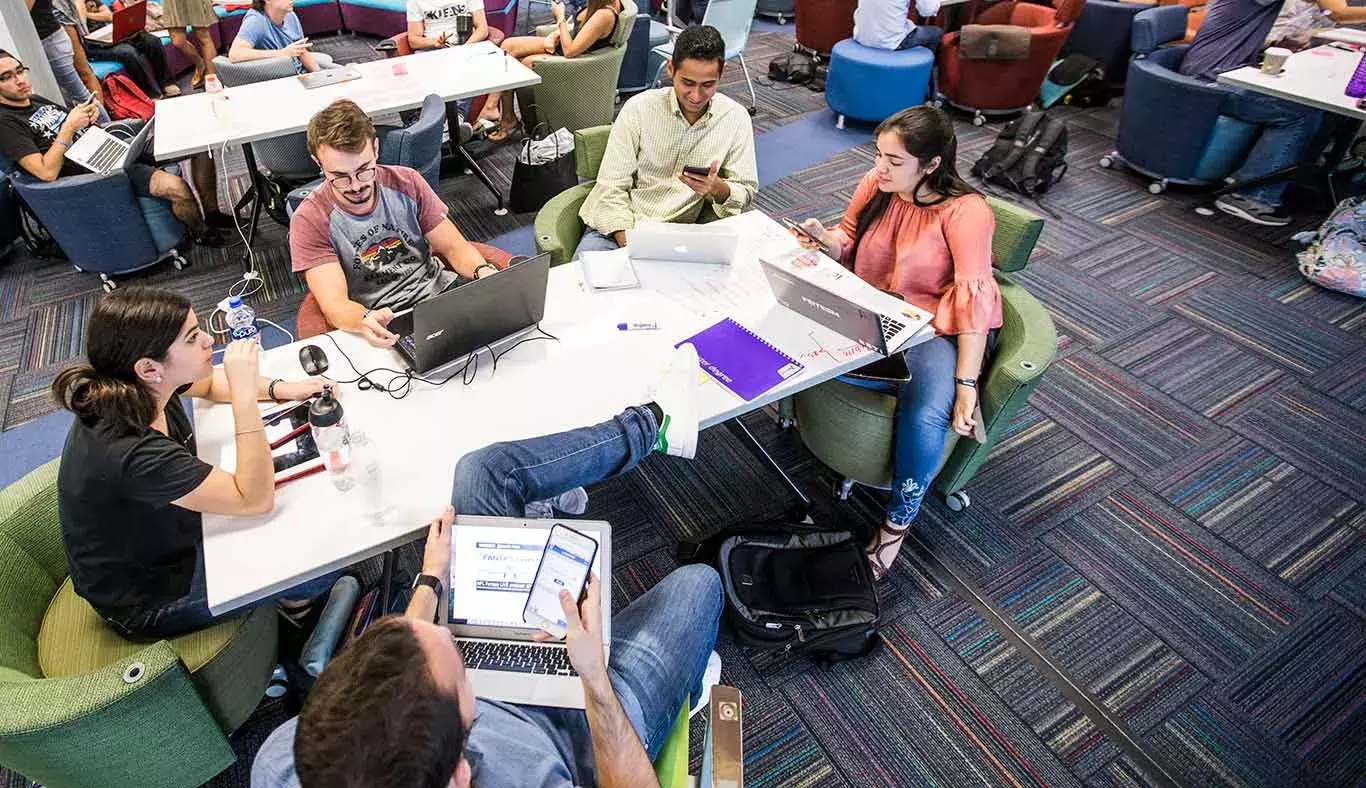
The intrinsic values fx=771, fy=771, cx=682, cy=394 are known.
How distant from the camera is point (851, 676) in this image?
7.20ft

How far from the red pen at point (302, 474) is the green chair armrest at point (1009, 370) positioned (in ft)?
5.86

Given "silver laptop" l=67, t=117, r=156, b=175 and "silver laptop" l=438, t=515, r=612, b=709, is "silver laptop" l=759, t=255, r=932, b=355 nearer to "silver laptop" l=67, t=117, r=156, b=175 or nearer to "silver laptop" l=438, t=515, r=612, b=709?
"silver laptop" l=438, t=515, r=612, b=709

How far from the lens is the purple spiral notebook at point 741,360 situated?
200 cm

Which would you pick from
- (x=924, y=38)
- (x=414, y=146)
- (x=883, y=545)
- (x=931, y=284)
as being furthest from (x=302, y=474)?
(x=924, y=38)

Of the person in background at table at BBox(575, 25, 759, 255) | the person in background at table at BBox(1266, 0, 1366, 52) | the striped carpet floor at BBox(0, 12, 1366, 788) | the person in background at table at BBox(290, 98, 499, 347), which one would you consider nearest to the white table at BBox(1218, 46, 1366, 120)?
the person in background at table at BBox(1266, 0, 1366, 52)

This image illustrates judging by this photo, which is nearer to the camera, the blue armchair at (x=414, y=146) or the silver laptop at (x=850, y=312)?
the silver laptop at (x=850, y=312)

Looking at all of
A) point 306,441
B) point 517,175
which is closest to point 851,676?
point 306,441

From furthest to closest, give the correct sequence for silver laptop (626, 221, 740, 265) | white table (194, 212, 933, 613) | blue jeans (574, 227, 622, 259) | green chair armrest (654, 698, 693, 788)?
blue jeans (574, 227, 622, 259) → silver laptop (626, 221, 740, 265) → white table (194, 212, 933, 613) → green chair armrest (654, 698, 693, 788)

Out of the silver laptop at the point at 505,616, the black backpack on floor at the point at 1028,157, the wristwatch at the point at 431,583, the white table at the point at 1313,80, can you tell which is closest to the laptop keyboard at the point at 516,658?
the silver laptop at the point at 505,616

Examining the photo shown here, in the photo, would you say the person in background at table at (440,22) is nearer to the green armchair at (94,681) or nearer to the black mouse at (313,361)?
the black mouse at (313,361)

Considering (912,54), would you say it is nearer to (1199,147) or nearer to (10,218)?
(1199,147)

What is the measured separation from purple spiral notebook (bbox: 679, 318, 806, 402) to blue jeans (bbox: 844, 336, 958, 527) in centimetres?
35

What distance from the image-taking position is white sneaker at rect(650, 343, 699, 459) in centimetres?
188

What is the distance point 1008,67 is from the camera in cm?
510
